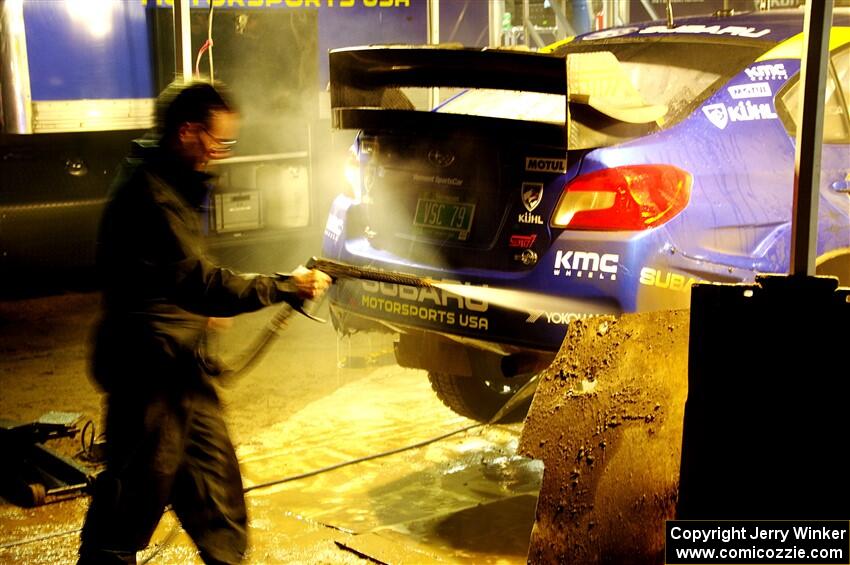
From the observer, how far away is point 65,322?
8508mm

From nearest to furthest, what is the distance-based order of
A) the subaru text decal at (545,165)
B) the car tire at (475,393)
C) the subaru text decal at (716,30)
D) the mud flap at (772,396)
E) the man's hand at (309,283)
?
1. the mud flap at (772,396)
2. the man's hand at (309,283)
3. the subaru text decal at (545,165)
4. the subaru text decal at (716,30)
5. the car tire at (475,393)

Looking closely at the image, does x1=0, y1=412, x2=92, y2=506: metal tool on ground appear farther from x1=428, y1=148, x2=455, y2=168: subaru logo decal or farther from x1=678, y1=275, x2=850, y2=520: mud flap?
x1=678, y1=275, x2=850, y2=520: mud flap

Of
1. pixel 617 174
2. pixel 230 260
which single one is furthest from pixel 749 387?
pixel 230 260

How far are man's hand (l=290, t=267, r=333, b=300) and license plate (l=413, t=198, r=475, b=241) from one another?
1.24 m

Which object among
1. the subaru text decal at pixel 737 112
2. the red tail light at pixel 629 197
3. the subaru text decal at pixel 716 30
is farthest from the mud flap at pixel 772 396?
the subaru text decal at pixel 716 30

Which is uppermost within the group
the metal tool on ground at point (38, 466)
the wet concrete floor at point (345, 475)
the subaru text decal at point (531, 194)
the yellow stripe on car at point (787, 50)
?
the yellow stripe on car at point (787, 50)

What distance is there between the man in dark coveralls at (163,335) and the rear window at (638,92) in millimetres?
1464

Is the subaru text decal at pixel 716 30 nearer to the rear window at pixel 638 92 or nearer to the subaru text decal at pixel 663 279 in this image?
the rear window at pixel 638 92

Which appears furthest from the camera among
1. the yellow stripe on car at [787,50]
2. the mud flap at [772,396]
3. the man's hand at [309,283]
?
the yellow stripe on car at [787,50]

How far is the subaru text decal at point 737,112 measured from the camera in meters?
4.51

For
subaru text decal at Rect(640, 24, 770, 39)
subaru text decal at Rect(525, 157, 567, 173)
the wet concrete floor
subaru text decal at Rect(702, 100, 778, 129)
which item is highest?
subaru text decal at Rect(640, 24, 770, 39)

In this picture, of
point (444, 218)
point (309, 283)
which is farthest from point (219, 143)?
point (444, 218)

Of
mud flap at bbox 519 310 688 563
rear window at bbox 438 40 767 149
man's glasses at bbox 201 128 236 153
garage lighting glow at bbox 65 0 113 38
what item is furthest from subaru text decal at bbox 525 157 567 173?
garage lighting glow at bbox 65 0 113 38

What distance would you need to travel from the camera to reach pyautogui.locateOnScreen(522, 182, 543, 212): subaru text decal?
4438mm
